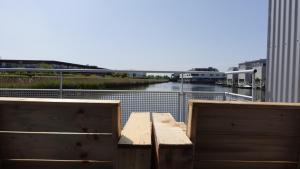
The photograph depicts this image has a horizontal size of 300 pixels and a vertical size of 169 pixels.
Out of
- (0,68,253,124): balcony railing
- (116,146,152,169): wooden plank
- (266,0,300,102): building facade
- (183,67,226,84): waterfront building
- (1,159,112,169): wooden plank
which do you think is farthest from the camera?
(183,67,226,84): waterfront building

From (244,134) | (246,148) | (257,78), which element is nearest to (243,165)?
(246,148)

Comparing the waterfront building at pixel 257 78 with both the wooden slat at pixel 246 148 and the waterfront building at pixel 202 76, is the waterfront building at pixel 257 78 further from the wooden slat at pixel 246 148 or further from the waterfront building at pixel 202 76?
the wooden slat at pixel 246 148

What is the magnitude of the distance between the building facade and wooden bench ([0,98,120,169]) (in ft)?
9.98

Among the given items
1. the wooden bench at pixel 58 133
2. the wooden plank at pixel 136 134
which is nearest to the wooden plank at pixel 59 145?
the wooden bench at pixel 58 133

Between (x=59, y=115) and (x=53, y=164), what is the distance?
1.35 ft

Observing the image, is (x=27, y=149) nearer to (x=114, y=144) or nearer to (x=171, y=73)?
(x=114, y=144)

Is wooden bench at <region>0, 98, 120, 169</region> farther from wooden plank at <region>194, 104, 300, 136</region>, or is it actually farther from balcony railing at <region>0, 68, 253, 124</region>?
balcony railing at <region>0, 68, 253, 124</region>

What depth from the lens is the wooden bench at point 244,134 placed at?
2.17 metres

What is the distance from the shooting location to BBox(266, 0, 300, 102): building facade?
4.47 m

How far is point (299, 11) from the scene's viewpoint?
4.37 meters

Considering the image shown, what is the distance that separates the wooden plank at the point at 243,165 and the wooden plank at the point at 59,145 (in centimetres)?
65

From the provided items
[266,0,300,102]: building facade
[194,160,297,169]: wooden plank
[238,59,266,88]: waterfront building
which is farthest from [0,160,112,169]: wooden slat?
[238,59,266,88]: waterfront building

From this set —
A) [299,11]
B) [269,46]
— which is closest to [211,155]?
[299,11]

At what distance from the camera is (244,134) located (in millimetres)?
2262
